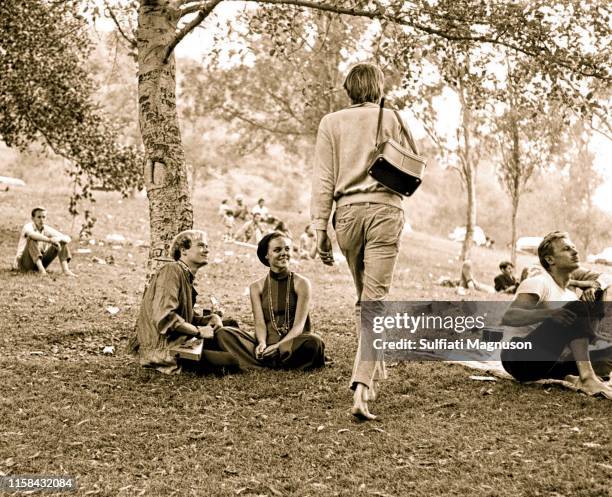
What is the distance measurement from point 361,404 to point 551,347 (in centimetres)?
177

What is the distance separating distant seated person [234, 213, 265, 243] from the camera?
24.5 metres

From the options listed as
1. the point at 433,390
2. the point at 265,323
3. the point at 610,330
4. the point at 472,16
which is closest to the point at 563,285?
the point at 433,390

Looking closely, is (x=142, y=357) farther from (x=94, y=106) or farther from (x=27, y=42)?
(x=94, y=106)

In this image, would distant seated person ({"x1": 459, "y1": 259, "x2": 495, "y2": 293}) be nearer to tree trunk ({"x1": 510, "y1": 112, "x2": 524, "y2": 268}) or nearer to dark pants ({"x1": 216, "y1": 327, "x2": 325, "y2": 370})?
tree trunk ({"x1": 510, "y1": 112, "x2": 524, "y2": 268})

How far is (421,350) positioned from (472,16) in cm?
360

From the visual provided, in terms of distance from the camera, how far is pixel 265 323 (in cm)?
712

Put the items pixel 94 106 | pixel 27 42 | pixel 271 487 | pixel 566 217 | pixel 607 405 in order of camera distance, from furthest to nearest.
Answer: pixel 566 217, pixel 94 106, pixel 27 42, pixel 607 405, pixel 271 487

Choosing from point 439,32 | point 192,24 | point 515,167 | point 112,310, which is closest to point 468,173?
point 515,167

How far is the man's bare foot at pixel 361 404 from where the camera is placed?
5.18 meters

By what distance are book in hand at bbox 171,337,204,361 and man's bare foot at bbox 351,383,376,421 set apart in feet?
6.53

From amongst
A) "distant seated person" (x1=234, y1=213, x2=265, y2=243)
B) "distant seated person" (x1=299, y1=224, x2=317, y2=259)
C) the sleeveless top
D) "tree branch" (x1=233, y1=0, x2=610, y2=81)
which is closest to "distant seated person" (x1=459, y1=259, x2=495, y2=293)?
"distant seated person" (x1=299, y1=224, x2=317, y2=259)

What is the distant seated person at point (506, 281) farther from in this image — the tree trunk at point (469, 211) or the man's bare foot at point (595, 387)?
the man's bare foot at point (595, 387)

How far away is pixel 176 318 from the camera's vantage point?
673 centimetres

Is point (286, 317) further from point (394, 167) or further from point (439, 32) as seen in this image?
point (439, 32)
